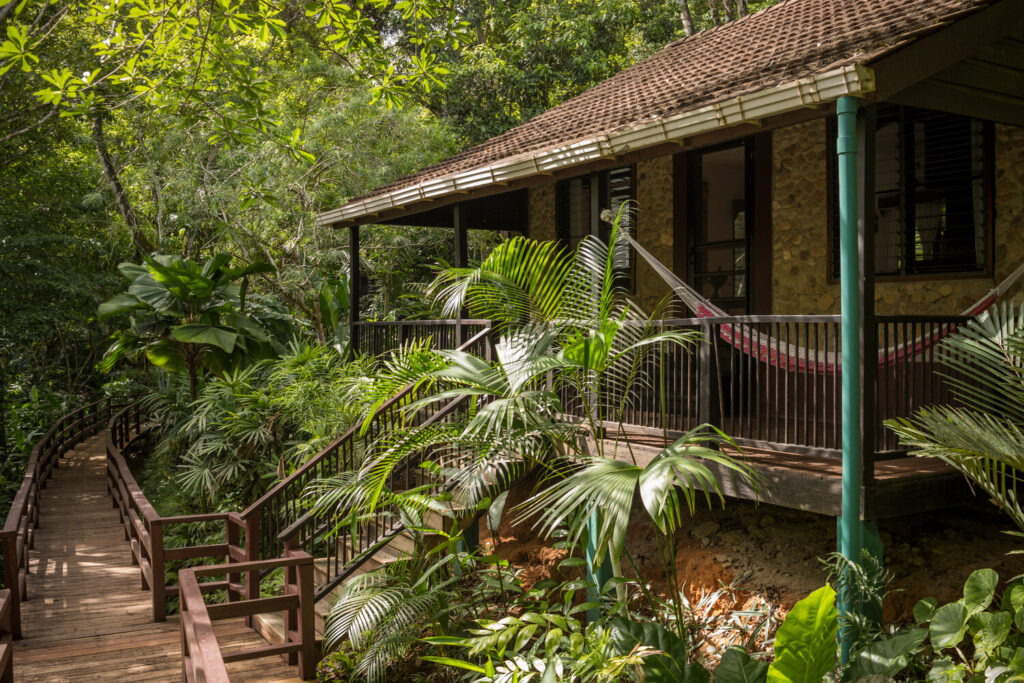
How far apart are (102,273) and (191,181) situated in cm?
319

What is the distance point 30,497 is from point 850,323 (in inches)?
361

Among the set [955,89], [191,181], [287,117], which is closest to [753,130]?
[955,89]

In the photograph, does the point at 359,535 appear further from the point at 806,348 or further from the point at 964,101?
the point at 964,101

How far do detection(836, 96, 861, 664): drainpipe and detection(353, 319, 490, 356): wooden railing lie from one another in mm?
3650

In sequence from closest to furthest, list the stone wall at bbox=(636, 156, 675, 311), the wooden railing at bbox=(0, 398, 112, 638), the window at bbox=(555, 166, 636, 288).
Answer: the wooden railing at bbox=(0, 398, 112, 638), the stone wall at bbox=(636, 156, 675, 311), the window at bbox=(555, 166, 636, 288)

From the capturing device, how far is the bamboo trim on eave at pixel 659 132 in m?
4.43

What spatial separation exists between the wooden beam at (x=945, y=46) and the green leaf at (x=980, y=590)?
249cm

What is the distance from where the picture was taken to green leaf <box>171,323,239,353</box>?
1169 cm

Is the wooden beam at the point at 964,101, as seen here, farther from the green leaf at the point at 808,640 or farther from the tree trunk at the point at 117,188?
the tree trunk at the point at 117,188

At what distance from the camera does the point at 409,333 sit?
1038 cm

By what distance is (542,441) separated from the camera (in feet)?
16.5

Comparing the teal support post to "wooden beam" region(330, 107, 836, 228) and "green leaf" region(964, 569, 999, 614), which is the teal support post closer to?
"green leaf" region(964, 569, 999, 614)

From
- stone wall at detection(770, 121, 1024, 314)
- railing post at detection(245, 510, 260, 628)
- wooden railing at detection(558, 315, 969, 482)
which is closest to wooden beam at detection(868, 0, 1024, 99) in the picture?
wooden railing at detection(558, 315, 969, 482)

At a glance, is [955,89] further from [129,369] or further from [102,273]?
[129,369]
